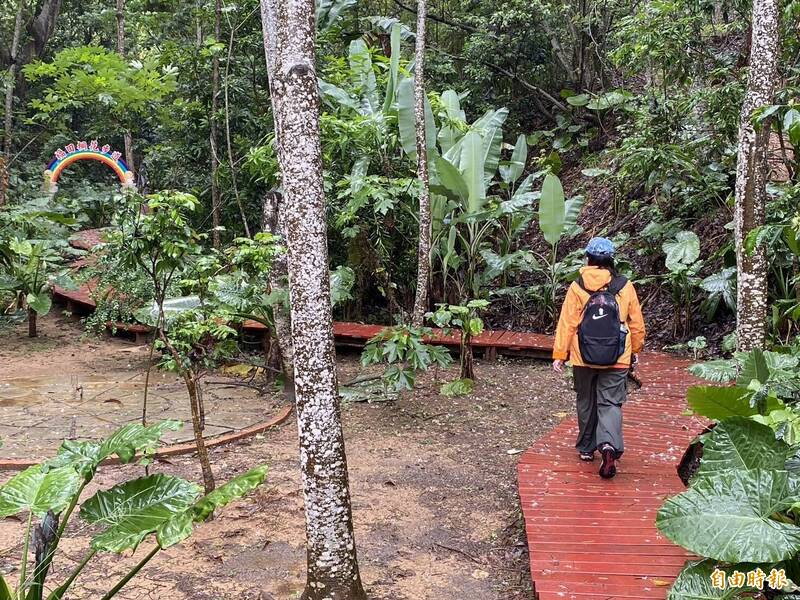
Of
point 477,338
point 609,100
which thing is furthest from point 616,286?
point 609,100

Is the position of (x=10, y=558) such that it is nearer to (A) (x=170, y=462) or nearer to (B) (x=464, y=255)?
(A) (x=170, y=462)

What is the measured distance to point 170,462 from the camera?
15.9ft

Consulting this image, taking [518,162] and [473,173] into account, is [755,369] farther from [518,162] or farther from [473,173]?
[518,162]

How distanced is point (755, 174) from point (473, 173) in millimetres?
3286

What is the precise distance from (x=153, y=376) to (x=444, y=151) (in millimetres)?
3966

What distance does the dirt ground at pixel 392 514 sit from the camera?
129 inches

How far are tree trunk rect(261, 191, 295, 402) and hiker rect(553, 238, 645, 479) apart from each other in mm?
2717

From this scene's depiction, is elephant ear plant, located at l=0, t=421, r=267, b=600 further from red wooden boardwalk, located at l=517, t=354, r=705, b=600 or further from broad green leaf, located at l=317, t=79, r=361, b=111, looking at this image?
broad green leaf, located at l=317, t=79, r=361, b=111

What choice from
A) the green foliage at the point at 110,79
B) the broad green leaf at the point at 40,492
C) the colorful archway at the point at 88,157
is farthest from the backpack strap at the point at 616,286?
the colorful archway at the point at 88,157

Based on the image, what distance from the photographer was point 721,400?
338 cm

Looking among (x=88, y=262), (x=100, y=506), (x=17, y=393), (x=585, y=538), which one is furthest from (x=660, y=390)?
(x=88, y=262)

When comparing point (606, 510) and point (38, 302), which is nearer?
point (606, 510)

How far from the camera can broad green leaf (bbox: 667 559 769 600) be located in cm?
247

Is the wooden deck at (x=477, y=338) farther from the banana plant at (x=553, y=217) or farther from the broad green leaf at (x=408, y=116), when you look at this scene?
the broad green leaf at (x=408, y=116)
